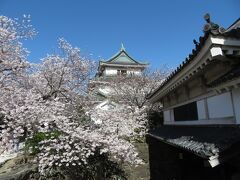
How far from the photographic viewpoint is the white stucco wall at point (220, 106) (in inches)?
203

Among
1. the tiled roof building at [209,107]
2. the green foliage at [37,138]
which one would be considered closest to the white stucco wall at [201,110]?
the tiled roof building at [209,107]

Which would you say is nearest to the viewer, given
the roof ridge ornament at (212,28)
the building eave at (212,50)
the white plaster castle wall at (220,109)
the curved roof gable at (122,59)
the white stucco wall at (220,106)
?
the roof ridge ornament at (212,28)

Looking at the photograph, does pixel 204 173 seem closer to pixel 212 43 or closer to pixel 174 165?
pixel 174 165

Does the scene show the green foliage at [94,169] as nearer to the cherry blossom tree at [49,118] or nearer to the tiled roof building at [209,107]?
the cherry blossom tree at [49,118]

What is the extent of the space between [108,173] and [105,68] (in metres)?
29.6

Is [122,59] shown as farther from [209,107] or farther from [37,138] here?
[209,107]

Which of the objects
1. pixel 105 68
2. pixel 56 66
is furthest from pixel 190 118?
pixel 105 68

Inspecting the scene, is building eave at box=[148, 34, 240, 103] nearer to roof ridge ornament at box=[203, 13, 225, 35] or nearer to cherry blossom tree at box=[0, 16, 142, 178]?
roof ridge ornament at box=[203, 13, 225, 35]

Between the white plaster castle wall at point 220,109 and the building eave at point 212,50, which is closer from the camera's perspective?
the building eave at point 212,50

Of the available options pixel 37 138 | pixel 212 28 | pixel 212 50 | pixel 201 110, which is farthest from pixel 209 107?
pixel 37 138

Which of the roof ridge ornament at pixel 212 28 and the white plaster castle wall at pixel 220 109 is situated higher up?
the roof ridge ornament at pixel 212 28

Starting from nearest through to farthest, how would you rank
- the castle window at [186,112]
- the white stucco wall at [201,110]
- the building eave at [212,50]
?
the building eave at [212,50] < the white stucco wall at [201,110] < the castle window at [186,112]

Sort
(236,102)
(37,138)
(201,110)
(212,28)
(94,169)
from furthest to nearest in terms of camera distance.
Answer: (94,169)
(37,138)
(201,110)
(236,102)
(212,28)

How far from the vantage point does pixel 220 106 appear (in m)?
5.62
